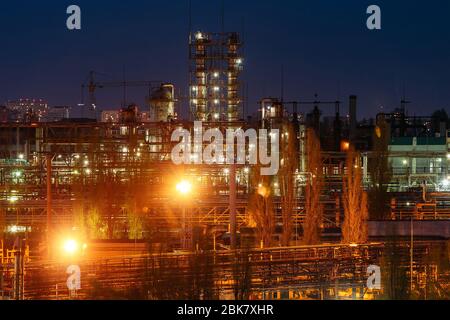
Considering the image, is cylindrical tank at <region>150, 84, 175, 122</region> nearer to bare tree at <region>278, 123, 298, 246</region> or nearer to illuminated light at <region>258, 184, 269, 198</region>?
bare tree at <region>278, 123, 298, 246</region>

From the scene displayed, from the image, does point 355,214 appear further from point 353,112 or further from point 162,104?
point 353,112

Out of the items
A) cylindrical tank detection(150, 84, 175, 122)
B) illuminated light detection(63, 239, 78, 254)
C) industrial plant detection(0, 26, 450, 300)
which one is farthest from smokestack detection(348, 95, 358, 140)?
illuminated light detection(63, 239, 78, 254)

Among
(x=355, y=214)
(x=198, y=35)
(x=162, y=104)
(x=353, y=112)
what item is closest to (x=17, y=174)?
(x=162, y=104)

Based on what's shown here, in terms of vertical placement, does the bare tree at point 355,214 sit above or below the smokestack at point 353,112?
below

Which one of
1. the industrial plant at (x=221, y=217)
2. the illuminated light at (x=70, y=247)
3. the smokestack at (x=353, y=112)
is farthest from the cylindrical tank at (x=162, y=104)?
the illuminated light at (x=70, y=247)

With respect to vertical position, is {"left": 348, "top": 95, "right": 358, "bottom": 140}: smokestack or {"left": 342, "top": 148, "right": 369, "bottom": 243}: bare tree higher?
{"left": 348, "top": 95, "right": 358, "bottom": 140}: smokestack

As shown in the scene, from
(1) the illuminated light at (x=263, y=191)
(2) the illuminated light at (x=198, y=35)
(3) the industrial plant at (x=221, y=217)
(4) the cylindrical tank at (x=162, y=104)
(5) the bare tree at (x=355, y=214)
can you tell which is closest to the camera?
(3) the industrial plant at (x=221, y=217)

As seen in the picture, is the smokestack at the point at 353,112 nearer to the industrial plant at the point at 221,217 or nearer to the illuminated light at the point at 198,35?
the industrial plant at the point at 221,217
